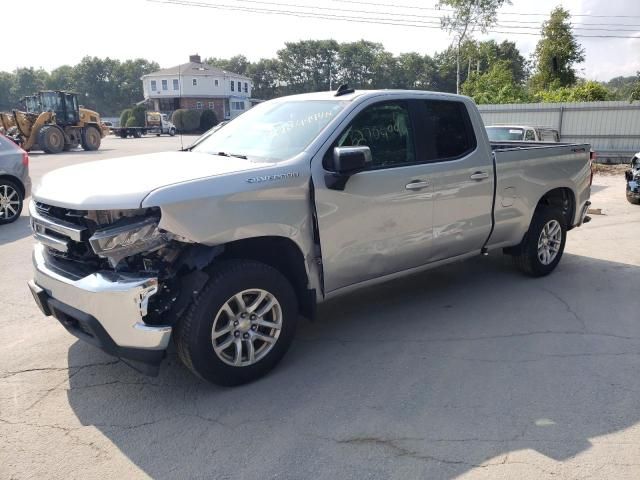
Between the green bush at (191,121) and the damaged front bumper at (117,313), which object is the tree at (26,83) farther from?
the damaged front bumper at (117,313)

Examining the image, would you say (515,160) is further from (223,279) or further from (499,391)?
(223,279)

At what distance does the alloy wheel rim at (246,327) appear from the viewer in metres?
3.46

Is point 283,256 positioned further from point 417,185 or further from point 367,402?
point 417,185

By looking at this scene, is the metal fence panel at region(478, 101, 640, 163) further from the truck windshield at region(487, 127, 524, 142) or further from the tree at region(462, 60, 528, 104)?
the truck windshield at region(487, 127, 524, 142)

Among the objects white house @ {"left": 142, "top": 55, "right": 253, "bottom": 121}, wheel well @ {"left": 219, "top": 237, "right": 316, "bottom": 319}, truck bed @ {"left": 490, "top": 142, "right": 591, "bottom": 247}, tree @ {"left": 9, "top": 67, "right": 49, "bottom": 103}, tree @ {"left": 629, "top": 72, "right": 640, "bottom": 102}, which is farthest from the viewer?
tree @ {"left": 9, "top": 67, "right": 49, "bottom": 103}

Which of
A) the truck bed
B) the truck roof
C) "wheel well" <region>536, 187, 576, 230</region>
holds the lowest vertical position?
"wheel well" <region>536, 187, 576, 230</region>

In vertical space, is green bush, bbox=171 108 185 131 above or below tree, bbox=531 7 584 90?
below

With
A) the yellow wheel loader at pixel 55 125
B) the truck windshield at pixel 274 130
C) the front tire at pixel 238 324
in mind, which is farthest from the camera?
the yellow wheel loader at pixel 55 125

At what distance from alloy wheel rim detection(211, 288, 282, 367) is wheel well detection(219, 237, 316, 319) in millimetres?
300

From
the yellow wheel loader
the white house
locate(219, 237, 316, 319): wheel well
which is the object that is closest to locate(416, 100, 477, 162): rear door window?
locate(219, 237, 316, 319): wheel well

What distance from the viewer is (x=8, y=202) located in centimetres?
927

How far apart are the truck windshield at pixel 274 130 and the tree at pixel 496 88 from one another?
2311 cm

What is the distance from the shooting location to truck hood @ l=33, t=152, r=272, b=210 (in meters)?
3.16

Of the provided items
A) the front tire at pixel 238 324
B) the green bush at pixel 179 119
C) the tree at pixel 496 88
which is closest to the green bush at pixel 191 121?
the green bush at pixel 179 119
